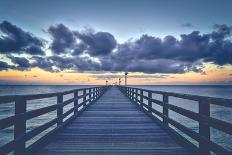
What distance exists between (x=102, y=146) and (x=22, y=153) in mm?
1834

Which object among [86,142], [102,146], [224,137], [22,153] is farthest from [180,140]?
[224,137]

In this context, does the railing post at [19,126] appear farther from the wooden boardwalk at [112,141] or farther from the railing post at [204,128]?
the railing post at [204,128]

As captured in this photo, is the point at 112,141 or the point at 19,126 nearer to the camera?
the point at 19,126

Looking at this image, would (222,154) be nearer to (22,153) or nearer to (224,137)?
(22,153)

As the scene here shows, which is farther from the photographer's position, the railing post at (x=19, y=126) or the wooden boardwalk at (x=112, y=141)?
the wooden boardwalk at (x=112, y=141)

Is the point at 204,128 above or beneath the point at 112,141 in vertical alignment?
above

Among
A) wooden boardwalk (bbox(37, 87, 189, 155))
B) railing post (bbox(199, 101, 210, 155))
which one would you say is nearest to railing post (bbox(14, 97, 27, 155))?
wooden boardwalk (bbox(37, 87, 189, 155))

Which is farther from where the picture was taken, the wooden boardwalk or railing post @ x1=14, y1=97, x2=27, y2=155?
the wooden boardwalk

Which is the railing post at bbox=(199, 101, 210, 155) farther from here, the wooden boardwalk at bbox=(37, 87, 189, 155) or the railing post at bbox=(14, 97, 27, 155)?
the railing post at bbox=(14, 97, 27, 155)

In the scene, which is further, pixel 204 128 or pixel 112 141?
pixel 112 141

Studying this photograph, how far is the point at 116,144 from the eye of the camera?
5730 mm

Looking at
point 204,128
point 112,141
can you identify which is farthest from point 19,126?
point 204,128

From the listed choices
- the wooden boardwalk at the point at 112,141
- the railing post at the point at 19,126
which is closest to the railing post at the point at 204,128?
the wooden boardwalk at the point at 112,141

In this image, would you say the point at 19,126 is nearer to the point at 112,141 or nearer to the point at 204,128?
the point at 112,141
